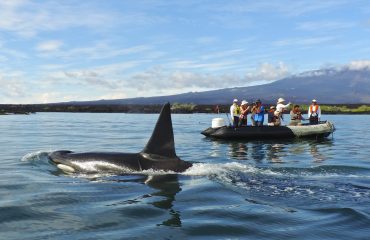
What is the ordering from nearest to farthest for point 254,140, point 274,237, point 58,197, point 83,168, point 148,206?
point 274,237 < point 148,206 < point 58,197 < point 83,168 < point 254,140

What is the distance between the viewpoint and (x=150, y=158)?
14797 mm

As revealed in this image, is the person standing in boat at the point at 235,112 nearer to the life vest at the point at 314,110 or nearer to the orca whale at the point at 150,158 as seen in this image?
the life vest at the point at 314,110

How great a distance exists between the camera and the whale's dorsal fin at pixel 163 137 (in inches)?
550

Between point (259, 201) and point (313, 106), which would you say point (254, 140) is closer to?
point (313, 106)

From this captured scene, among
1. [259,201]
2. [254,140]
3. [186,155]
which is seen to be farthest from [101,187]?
[254,140]

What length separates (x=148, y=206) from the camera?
1073cm

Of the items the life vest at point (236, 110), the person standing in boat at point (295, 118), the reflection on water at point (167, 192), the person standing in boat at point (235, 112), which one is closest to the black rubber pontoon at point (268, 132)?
the person standing in boat at point (295, 118)

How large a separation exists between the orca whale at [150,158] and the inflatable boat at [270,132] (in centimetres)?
1764

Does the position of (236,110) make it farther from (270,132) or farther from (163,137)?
(163,137)

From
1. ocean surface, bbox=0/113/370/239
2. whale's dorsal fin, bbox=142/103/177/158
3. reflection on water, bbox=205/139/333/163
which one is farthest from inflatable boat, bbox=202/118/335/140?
whale's dorsal fin, bbox=142/103/177/158

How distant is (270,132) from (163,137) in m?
19.4

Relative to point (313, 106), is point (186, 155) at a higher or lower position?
lower

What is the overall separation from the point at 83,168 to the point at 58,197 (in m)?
3.39

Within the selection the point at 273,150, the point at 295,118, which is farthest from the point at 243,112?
the point at 273,150
